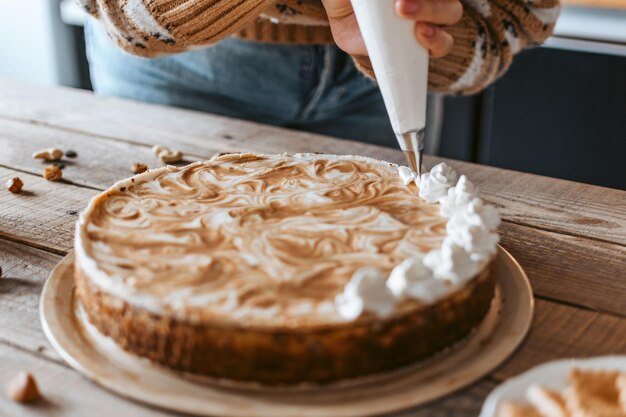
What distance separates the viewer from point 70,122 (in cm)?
184

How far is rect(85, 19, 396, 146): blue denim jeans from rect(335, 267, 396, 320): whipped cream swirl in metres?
1.17

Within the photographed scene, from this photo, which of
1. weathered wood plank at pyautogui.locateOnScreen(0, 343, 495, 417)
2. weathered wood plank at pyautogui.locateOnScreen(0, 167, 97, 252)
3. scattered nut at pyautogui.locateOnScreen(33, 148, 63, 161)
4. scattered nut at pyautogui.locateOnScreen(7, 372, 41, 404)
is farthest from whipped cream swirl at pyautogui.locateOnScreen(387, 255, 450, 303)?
scattered nut at pyautogui.locateOnScreen(33, 148, 63, 161)

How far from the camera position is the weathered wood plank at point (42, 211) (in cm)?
124

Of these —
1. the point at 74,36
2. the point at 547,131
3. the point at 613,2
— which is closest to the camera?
the point at 613,2

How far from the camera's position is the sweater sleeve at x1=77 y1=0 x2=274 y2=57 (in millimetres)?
1427

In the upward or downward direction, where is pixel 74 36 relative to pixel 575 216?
downward

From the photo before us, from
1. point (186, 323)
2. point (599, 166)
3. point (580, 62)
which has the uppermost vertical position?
point (186, 323)

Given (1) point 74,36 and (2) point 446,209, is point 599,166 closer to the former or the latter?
(2) point 446,209

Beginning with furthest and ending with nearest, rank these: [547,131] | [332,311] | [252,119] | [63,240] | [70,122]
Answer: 1. [547,131]
2. [252,119]
3. [70,122]
4. [63,240]
5. [332,311]

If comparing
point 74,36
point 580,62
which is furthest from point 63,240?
point 74,36

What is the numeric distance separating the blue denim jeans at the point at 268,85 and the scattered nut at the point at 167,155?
42 cm

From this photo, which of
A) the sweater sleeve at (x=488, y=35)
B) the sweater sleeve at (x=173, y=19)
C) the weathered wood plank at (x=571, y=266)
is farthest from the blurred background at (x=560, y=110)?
the weathered wood plank at (x=571, y=266)

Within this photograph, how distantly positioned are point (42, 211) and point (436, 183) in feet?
2.25

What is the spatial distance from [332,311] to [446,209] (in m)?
0.33
